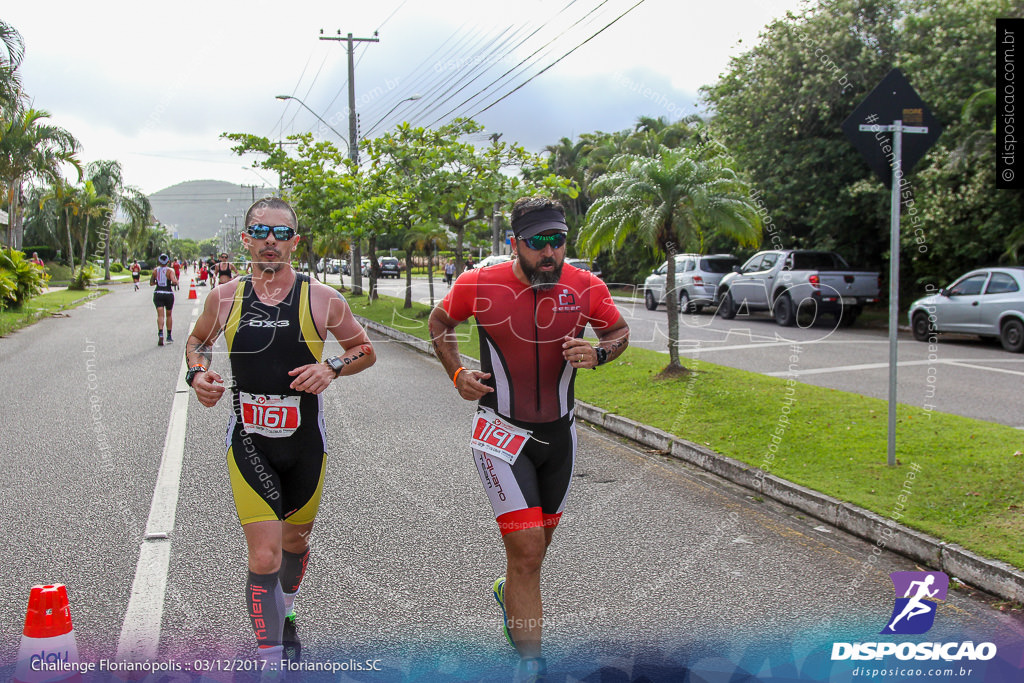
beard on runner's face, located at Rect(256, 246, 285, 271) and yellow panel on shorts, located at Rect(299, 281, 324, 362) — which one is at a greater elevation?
beard on runner's face, located at Rect(256, 246, 285, 271)

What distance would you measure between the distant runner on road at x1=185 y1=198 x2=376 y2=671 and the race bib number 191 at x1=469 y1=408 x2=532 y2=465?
0.61 meters

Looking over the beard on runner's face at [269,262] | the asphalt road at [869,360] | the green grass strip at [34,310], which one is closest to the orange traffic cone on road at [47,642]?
the beard on runner's face at [269,262]

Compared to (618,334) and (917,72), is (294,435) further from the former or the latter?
(917,72)

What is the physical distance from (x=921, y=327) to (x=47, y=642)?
715 inches

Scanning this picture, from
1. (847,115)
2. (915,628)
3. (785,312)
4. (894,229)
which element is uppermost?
(847,115)

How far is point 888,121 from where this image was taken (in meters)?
6.40

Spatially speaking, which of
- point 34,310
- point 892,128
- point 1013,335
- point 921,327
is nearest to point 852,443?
point 892,128

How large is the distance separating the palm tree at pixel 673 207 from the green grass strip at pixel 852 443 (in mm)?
1407

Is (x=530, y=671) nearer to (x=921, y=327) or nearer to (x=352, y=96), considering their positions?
(x=921, y=327)

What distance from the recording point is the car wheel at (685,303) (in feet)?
80.4

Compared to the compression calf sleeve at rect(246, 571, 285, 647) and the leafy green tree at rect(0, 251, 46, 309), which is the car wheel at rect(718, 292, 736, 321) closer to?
the leafy green tree at rect(0, 251, 46, 309)

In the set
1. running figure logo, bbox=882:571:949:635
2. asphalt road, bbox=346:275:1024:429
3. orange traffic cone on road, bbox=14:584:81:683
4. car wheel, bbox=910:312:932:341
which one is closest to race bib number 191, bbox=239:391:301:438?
orange traffic cone on road, bbox=14:584:81:683

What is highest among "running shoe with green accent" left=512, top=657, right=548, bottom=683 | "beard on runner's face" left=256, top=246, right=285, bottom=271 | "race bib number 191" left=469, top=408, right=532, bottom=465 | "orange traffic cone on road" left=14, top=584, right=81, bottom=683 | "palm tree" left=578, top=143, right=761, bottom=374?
"palm tree" left=578, top=143, right=761, bottom=374

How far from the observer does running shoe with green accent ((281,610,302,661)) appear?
3597mm
